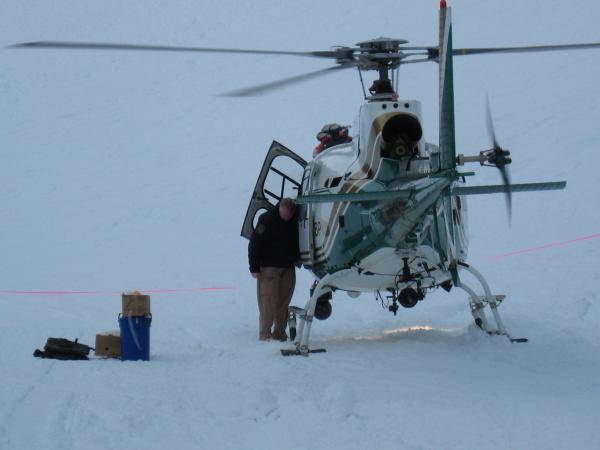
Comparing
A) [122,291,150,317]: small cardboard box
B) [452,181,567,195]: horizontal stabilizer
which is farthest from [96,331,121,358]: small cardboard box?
[452,181,567,195]: horizontal stabilizer

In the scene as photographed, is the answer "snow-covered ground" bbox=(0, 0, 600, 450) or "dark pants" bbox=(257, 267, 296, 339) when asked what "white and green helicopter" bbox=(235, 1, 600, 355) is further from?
"snow-covered ground" bbox=(0, 0, 600, 450)

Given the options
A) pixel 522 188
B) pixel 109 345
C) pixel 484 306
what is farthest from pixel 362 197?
pixel 109 345

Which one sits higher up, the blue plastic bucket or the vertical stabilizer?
the vertical stabilizer

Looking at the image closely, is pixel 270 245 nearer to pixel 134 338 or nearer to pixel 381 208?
pixel 381 208

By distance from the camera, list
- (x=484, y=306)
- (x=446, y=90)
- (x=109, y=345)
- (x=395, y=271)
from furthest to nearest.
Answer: (x=484, y=306) < (x=395, y=271) < (x=109, y=345) < (x=446, y=90)

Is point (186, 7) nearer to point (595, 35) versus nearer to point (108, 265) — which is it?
point (595, 35)

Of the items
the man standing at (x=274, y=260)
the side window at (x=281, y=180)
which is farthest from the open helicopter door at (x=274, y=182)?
the man standing at (x=274, y=260)

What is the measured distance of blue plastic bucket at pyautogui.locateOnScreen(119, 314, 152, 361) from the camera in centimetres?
934

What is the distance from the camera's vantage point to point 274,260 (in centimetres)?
1114

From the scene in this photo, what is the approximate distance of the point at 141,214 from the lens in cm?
2156

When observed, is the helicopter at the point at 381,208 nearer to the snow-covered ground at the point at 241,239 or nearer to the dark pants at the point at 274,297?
the dark pants at the point at 274,297

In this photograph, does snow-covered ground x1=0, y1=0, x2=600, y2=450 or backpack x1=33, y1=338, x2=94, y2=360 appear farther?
backpack x1=33, y1=338, x2=94, y2=360

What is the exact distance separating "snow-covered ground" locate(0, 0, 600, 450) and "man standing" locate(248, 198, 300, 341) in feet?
1.26

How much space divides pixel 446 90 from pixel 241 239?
40.4 ft
